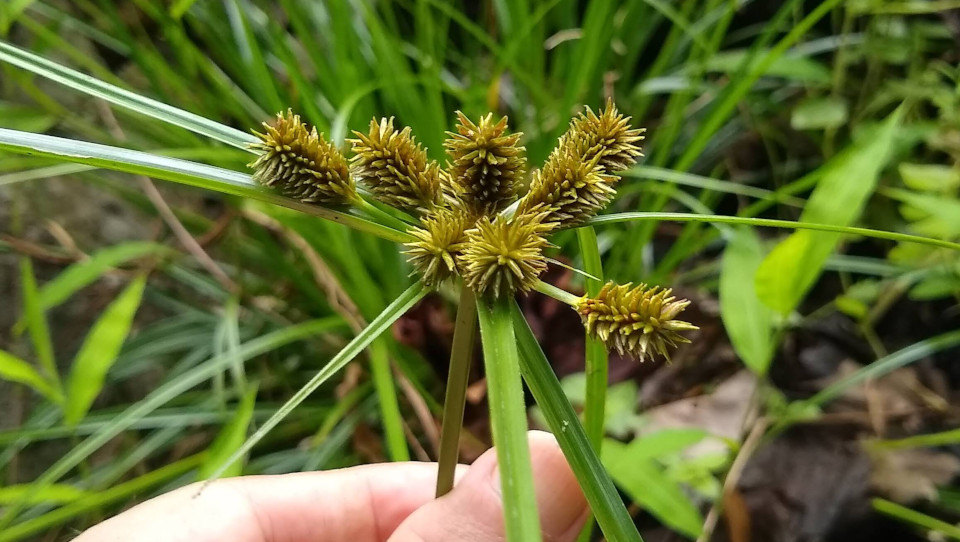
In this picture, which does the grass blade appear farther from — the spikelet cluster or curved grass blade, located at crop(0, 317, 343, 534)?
curved grass blade, located at crop(0, 317, 343, 534)

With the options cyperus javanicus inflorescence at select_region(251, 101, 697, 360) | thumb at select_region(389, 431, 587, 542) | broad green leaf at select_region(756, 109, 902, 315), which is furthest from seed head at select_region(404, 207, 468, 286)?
broad green leaf at select_region(756, 109, 902, 315)

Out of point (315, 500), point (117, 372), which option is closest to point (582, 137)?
point (315, 500)

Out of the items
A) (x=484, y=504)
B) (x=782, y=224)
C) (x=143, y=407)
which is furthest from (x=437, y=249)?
(x=143, y=407)

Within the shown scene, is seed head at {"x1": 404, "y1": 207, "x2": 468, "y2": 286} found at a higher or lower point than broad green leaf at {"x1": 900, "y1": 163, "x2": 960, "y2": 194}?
lower

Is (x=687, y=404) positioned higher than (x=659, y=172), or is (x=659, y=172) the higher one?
(x=659, y=172)

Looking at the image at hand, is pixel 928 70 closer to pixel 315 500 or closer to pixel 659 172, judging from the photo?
pixel 659 172

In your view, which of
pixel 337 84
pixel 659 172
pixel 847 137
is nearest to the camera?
pixel 659 172

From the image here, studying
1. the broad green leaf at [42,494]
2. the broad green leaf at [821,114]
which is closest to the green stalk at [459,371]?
the broad green leaf at [42,494]
